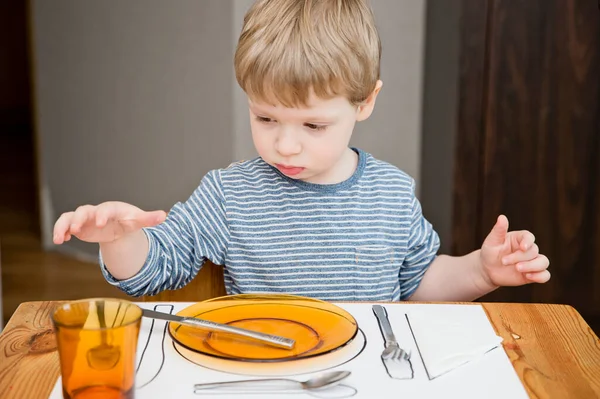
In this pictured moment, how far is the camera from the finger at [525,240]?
1.08 m

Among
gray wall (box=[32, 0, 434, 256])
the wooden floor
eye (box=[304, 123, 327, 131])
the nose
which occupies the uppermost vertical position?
eye (box=[304, 123, 327, 131])

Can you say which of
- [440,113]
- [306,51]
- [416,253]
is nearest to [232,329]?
[306,51]

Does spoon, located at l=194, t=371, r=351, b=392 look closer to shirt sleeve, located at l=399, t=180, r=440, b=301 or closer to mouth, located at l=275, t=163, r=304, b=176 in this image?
mouth, located at l=275, t=163, r=304, b=176

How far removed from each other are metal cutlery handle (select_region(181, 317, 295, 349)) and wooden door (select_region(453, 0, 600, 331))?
169cm

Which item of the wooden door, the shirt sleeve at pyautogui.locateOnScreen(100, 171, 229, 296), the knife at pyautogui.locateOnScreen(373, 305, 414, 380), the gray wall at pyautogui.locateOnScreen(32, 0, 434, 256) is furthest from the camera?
the gray wall at pyautogui.locateOnScreen(32, 0, 434, 256)

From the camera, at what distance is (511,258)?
43.6 inches

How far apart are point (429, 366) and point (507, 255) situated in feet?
1.17

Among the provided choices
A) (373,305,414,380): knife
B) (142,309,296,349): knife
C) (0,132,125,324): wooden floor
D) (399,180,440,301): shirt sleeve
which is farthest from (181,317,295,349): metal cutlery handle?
(0,132,125,324): wooden floor

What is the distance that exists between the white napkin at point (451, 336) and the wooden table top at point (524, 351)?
2 cm

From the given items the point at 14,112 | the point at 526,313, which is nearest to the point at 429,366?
the point at 526,313

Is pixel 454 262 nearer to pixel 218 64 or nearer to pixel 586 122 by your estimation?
pixel 586 122

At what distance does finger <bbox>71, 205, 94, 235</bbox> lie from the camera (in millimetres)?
909

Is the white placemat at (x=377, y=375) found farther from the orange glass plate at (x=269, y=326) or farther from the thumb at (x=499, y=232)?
the thumb at (x=499, y=232)

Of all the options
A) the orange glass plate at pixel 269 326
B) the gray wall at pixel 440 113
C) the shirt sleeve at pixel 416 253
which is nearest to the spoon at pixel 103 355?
the orange glass plate at pixel 269 326
